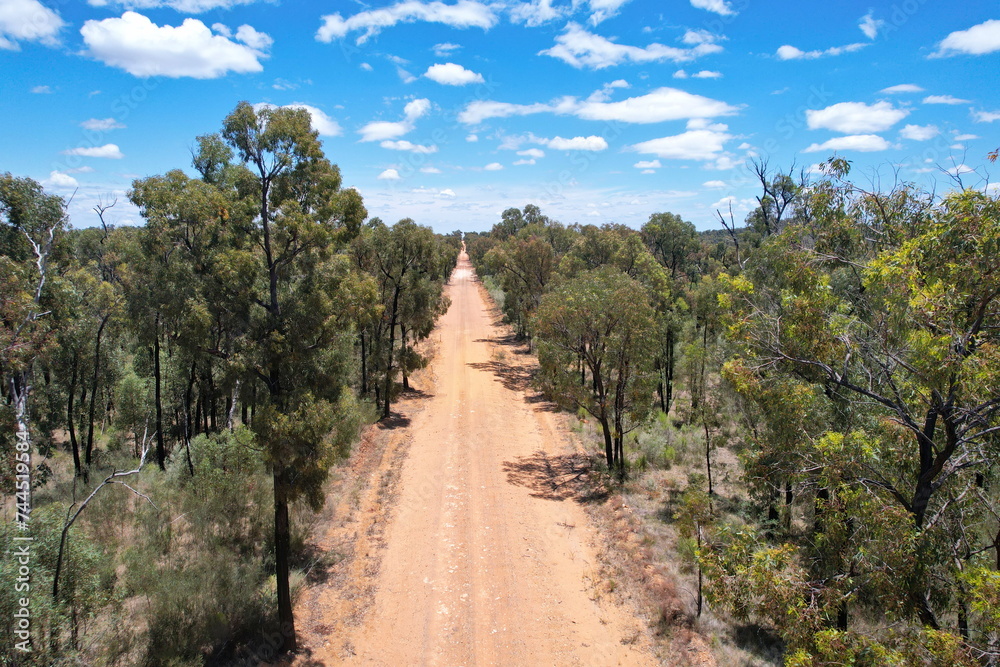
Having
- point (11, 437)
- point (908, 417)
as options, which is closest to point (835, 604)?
point (908, 417)

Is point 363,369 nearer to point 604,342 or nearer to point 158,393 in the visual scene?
point 158,393

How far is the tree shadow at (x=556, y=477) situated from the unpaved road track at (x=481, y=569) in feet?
0.24

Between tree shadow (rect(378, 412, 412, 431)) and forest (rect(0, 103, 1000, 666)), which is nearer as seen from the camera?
forest (rect(0, 103, 1000, 666))

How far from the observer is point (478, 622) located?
1114 cm

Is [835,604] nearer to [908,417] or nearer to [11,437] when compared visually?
[908,417]

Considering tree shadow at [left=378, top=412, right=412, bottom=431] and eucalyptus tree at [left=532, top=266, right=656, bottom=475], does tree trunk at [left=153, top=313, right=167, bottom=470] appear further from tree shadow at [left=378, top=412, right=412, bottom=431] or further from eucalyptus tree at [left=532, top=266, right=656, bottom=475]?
eucalyptus tree at [left=532, top=266, right=656, bottom=475]

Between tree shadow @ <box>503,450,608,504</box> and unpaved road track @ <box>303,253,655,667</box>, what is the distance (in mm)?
74

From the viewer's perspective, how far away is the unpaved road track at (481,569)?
10.4 meters

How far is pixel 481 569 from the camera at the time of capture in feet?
42.6

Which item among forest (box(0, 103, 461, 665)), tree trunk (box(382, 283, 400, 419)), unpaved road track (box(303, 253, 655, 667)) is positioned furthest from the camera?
tree trunk (box(382, 283, 400, 419))

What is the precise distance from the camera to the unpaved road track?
10.4 meters

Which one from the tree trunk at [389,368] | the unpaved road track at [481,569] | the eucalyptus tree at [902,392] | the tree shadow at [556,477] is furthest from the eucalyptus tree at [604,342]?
the eucalyptus tree at [902,392]

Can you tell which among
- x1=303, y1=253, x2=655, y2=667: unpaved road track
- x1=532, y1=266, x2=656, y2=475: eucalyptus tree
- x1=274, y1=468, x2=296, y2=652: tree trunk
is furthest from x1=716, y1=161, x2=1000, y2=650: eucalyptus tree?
x1=532, y1=266, x2=656, y2=475: eucalyptus tree

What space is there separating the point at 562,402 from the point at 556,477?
104 inches
